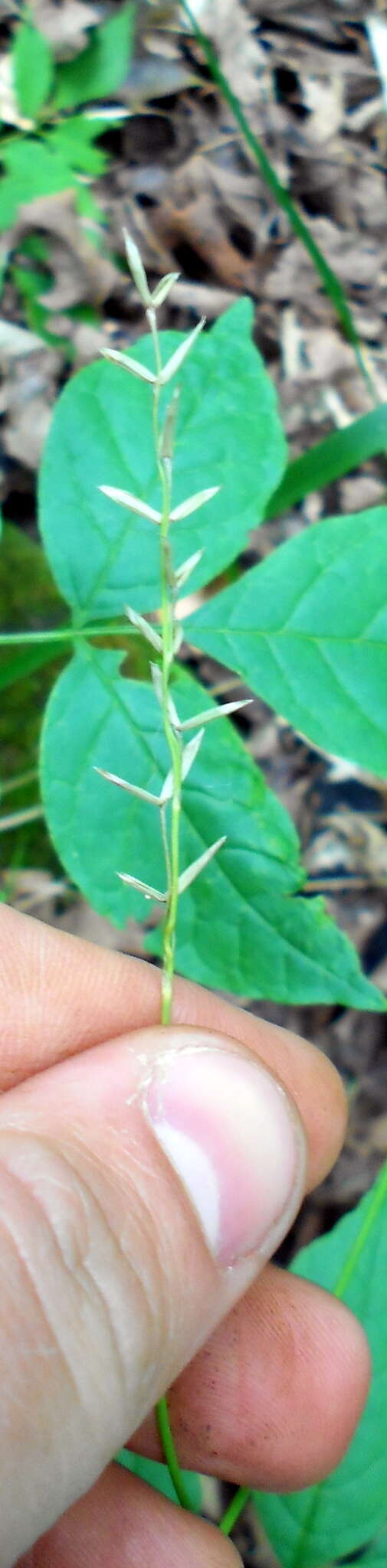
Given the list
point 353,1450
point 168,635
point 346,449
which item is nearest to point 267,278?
point 346,449

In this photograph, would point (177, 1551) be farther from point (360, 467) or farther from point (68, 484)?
point (360, 467)

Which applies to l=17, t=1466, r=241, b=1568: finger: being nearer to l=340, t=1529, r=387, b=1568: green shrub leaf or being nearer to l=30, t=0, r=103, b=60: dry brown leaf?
l=340, t=1529, r=387, b=1568: green shrub leaf

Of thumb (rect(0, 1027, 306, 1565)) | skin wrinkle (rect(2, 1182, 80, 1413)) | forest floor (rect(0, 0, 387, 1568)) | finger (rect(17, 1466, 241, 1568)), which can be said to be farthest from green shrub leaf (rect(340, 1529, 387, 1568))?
forest floor (rect(0, 0, 387, 1568))

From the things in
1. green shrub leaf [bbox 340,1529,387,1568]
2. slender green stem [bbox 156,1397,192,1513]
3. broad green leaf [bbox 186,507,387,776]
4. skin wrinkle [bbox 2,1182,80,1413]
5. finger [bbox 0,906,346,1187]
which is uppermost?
broad green leaf [bbox 186,507,387,776]

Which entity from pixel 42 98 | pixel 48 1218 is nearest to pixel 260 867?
pixel 48 1218

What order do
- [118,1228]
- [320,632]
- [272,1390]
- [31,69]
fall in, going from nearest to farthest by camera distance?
1. [118,1228]
2. [320,632]
3. [272,1390]
4. [31,69]

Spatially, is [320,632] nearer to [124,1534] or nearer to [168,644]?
[168,644]
